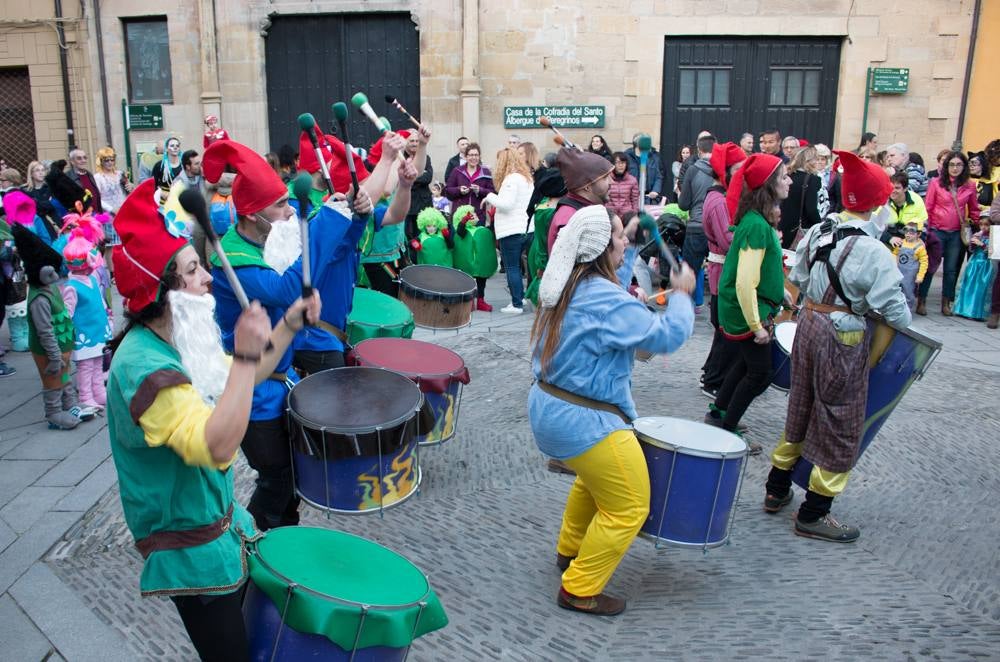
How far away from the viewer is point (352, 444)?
3.28m

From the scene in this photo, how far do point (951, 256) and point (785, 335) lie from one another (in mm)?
5973

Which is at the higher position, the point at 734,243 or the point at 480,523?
the point at 734,243

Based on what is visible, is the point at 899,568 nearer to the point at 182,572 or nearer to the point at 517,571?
the point at 517,571

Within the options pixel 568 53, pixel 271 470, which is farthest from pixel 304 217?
pixel 568 53

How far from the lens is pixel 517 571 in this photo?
3.97 metres

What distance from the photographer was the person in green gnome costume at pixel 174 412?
6.84ft

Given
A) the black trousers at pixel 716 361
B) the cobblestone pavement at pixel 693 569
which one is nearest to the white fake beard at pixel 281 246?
the cobblestone pavement at pixel 693 569

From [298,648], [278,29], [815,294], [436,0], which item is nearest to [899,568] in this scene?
[815,294]

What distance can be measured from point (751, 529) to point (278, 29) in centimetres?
1318

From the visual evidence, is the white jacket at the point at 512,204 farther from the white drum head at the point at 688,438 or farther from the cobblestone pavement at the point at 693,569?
the white drum head at the point at 688,438

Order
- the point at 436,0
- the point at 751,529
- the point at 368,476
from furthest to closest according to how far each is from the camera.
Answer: the point at 436,0
the point at 751,529
the point at 368,476

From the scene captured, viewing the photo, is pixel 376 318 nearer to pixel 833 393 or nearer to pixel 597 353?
pixel 597 353

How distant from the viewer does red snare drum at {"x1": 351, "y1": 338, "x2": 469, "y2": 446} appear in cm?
434

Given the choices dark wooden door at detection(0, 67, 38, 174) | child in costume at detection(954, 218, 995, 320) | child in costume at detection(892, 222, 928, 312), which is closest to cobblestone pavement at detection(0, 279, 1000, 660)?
child in costume at detection(892, 222, 928, 312)
